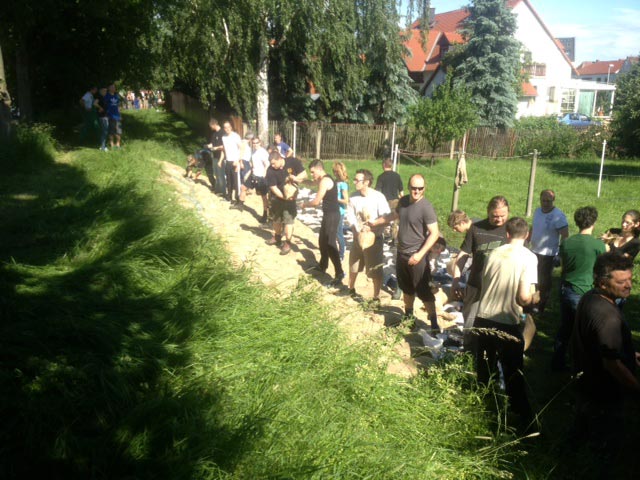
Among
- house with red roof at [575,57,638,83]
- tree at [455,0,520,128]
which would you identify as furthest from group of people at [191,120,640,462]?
house with red roof at [575,57,638,83]

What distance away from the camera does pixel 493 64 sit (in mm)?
29094

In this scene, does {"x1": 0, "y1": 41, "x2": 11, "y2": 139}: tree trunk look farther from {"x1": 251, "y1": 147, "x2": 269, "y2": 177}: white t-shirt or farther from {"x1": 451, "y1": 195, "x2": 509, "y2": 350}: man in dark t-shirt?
{"x1": 451, "y1": 195, "x2": 509, "y2": 350}: man in dark t-shirt

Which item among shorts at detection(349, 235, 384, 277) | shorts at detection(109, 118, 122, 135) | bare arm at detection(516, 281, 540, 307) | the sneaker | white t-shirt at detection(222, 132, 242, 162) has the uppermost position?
shorts at detection(109, 118, 122, 135)

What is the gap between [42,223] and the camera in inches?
253

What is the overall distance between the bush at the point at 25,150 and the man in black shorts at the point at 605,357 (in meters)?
10.3

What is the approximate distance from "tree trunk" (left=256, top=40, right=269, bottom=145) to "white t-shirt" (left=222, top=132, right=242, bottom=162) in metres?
5.84

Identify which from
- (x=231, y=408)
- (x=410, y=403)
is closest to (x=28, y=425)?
(x=231, y=408)

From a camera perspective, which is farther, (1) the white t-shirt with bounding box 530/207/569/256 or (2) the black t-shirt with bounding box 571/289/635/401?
(1) the white t-shirt with bounding box 530/207/569/256

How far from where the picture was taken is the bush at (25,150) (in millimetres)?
10454

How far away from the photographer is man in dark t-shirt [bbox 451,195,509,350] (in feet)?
16.4

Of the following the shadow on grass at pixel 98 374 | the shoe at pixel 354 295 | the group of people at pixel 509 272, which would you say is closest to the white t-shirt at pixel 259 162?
the group of people at pixel 509 272

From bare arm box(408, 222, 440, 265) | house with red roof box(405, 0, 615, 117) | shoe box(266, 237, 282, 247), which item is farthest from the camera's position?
house with red roof box(405, 0, 615, 117)

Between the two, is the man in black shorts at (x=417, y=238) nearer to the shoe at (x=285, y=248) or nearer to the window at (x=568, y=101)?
the shoe at (x=285, y=248)

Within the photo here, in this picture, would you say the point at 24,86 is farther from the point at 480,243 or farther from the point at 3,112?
the point at 480,243
